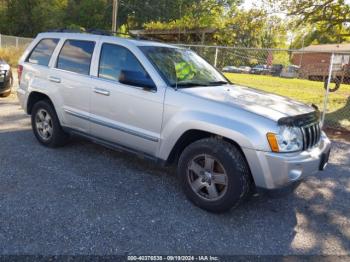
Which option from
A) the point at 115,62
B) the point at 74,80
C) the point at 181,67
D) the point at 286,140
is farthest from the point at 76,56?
the point at 286,140

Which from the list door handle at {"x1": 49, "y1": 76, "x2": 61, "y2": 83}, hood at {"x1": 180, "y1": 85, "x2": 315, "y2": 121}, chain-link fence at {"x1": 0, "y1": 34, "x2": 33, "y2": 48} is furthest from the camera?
chain-link fence at {"x1": 0, "y1": 34, "x2": 33, "y2": 48}

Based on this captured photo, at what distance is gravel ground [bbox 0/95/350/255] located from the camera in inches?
123

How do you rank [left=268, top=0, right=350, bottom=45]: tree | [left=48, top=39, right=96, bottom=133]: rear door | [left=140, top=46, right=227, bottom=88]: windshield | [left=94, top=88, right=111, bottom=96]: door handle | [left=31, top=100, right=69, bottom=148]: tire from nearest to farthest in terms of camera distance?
[left=140, top=46, right=227, bottom=88]: windshield → [left=94, top=88, right=111, bottom=96]: door handle → [left=48, top=39, right=96, bottom=133]: rear door → [left=31, top=100, right=69, bottom=148]: tire → [left=268, top=0, right=350, bottom=45]: tree

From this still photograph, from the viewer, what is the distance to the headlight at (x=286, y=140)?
10.8ft

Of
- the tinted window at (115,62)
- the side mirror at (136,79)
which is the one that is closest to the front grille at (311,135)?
the side mirror at (136,79)

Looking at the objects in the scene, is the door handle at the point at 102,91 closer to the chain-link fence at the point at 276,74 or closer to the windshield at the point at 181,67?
the windshield at the point at 181,67

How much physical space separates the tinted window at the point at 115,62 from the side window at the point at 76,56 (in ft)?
0.85

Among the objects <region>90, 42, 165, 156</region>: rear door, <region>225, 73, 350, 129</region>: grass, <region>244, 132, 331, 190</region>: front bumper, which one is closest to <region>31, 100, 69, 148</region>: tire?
<region>90, 42, 165, 156</region>: rear door

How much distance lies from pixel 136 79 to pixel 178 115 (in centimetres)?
69

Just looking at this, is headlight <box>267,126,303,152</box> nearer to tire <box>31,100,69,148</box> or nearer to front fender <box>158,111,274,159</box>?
front fender <box>158,111,274,159</box>

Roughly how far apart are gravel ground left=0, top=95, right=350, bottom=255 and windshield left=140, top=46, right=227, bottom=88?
133 cm

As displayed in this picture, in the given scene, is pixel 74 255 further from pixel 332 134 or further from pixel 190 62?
pixel 332 134

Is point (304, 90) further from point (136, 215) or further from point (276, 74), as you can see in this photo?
point (136, 215)

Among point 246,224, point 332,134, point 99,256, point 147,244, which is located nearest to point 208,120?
point 246,224
